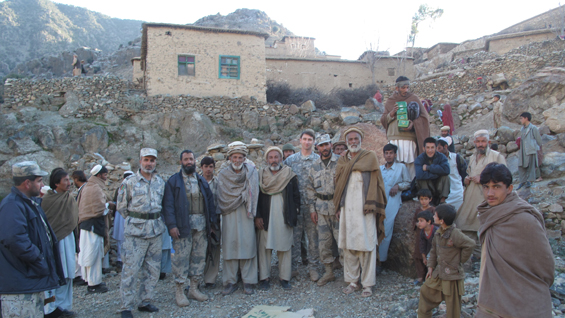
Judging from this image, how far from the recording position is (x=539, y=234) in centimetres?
201

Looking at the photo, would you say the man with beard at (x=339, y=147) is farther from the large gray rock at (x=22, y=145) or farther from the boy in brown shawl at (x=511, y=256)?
the large gray rock at (x=22, y=145)

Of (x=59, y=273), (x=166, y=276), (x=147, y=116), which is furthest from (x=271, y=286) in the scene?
(x=147, y=116)

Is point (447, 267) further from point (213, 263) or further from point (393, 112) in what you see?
point (213, 263)

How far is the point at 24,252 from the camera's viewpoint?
277 centimetres

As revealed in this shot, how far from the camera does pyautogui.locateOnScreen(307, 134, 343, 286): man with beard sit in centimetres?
446

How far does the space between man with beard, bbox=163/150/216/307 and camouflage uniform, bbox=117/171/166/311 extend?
0.16 m

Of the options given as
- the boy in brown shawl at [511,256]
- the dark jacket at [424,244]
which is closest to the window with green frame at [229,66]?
the dark jacket at [424,244]

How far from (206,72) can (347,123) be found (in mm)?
8211

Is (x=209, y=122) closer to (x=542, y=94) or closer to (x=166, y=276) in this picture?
(x=166, y=276)

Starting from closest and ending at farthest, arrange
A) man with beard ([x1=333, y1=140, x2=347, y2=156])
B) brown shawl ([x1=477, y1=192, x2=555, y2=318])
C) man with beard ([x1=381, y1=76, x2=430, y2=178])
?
brown shawl ([x1=477, y1=192, x2=555, y2=318]) < man with beard ([x1=381, y1=76, x2=430, y2=178]) < man with beard ([x1=333, y1=140, x2=347, y2=156])

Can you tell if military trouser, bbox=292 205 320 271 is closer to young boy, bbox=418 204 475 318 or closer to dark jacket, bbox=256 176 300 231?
dark jacket, bbox=256 176 300 231

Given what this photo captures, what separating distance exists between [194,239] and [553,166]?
21.9 feet

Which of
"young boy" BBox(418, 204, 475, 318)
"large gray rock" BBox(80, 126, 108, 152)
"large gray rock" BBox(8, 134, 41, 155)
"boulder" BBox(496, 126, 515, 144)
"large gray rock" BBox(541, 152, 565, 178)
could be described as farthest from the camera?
"large gray rock" BBox(80, 126, 108, 152)

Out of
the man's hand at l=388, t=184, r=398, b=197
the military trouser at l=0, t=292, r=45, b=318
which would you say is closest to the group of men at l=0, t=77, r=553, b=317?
the man's hand at l=388, t=184, r=398, b=197
